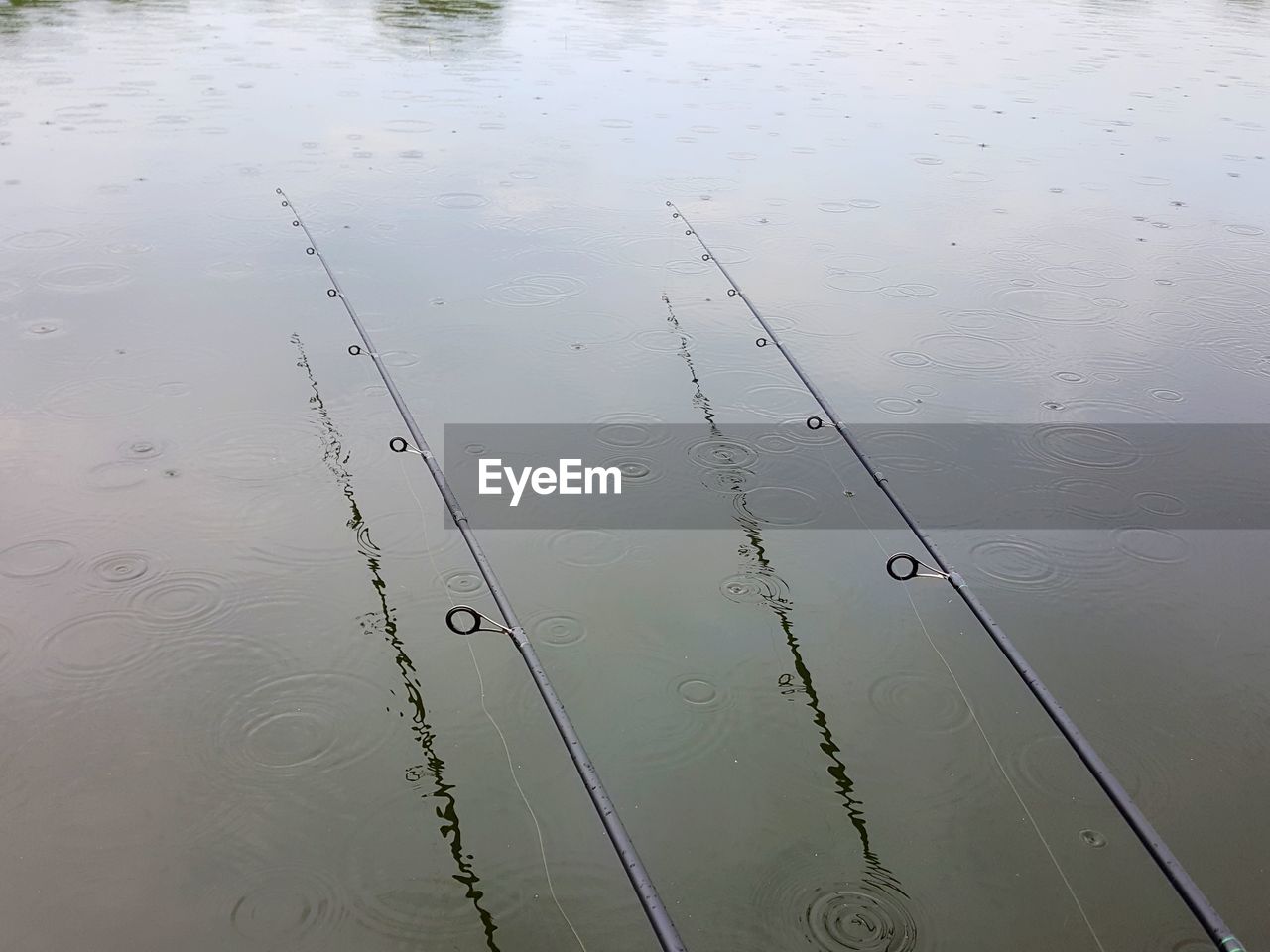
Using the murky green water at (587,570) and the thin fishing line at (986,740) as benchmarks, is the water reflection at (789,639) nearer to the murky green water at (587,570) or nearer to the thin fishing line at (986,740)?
the murky green water at (587,570)

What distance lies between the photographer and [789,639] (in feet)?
12.2

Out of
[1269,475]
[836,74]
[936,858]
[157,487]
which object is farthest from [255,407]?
[836,74]

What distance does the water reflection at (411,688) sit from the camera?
9.36ft

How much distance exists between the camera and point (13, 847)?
2.87 m

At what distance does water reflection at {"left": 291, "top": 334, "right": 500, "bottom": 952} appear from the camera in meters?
2.85

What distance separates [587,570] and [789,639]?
80cm

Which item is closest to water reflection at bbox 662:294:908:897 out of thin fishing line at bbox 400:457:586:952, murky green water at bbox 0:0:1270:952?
murky green water at bbox 0:0:1270:952

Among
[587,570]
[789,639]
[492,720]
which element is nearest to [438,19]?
[587,570]

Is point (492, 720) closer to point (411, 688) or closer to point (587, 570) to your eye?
point (411, 688)

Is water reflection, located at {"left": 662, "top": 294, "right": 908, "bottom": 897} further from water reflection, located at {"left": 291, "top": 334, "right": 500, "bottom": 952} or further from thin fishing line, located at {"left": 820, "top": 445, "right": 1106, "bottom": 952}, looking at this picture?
water reflection, located at {"left": 291, "top": 334, "right": 500, "bottom": 952}

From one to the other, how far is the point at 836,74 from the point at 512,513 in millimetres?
9578

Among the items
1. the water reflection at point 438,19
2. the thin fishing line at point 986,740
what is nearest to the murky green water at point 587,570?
the thin fishing line at point 986,740

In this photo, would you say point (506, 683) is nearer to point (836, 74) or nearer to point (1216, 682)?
point (1216, 682)

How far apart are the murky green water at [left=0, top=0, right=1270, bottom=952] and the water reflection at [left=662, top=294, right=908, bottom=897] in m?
0.01
